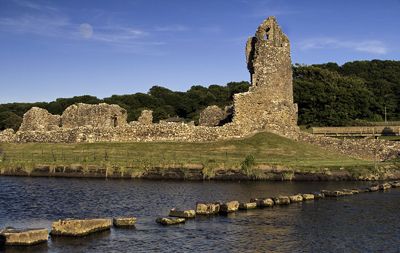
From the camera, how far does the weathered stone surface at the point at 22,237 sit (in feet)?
55.6

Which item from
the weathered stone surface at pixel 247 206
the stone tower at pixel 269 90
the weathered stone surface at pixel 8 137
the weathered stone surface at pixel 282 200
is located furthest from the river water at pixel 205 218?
the weathered stone surface at pixel 8 137

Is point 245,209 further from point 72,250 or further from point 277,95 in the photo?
point 277,95

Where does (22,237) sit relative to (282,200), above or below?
below

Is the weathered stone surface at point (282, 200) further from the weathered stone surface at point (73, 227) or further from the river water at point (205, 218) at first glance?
the weathered stone surface at point (73, 227)

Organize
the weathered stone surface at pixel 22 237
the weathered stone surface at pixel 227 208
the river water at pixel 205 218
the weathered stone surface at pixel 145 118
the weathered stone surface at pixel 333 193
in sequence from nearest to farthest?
the weathered stone surface at pixel 22 237 → the river water at pixel 205 218 → the weathered stone surface at pixel 227 208 → the weathered stone surface at pixel 333 193 → the weathered stone surface at pixel 145 118

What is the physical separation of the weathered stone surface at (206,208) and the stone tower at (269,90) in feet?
80.4

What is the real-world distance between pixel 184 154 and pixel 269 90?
11806 mm

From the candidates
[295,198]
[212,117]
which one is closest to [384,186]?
[295,198]

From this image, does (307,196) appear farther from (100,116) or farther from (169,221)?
(100,116)

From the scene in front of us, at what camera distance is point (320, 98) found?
76000 millimetres

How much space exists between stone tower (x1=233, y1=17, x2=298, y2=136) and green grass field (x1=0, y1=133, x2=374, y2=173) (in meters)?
1.90

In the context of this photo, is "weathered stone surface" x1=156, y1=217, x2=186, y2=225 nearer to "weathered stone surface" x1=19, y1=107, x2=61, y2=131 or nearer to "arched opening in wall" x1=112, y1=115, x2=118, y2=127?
"arched opening in wall" x1=112, y1=115, x2=118, y2=127

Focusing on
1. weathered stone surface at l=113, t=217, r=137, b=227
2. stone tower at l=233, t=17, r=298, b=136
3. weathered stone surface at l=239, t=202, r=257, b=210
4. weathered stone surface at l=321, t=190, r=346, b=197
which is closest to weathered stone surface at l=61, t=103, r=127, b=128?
stone tower at l=233, t=17, r=298, b=136

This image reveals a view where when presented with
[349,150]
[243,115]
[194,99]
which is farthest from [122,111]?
[194,99]
